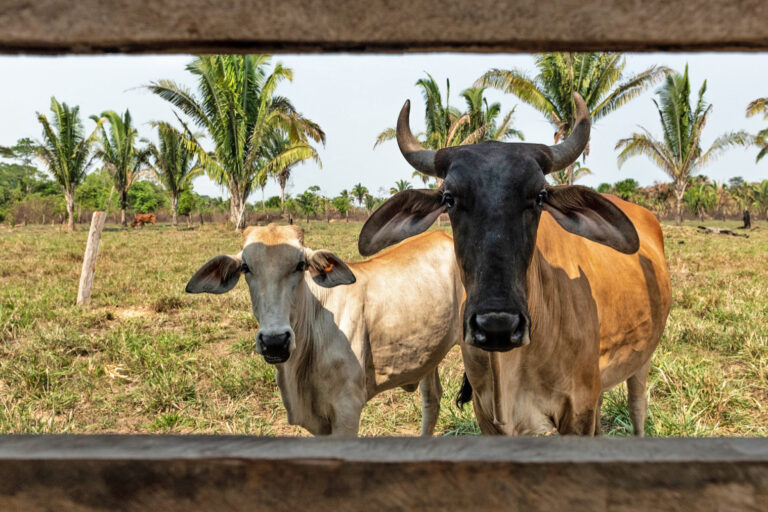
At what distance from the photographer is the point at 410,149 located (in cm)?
245

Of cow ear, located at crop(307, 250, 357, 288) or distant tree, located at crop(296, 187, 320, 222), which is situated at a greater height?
distant tree, located at crop(296, 187, 320, 222)

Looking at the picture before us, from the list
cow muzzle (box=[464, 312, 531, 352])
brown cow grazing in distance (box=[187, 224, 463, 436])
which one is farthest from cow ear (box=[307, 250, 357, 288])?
cow muzzle (box=[464, 312, 531, 352])

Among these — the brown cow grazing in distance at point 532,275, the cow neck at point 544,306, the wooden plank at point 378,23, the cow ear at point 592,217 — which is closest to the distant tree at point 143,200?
the brown cow grazing in distance at point 532,275

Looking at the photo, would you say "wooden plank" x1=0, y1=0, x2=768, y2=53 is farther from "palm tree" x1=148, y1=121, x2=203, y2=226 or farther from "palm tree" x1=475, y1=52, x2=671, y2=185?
"palm tree" x1=148, y1=121, x2=203, y2=226

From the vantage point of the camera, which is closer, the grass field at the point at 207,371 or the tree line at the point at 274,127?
the grass field at the point at 207,371

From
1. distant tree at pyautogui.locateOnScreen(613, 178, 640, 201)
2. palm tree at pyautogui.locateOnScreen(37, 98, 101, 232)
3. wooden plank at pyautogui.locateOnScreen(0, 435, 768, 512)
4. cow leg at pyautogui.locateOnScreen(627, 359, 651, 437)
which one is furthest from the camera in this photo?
distant tree at pyautogui.locateOnScreen(613, 178, 640, 201)

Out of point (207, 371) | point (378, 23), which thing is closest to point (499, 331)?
point (378, 23)

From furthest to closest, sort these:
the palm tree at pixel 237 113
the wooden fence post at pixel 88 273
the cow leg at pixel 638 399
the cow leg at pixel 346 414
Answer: the palm tree at pixel 237 113 < the wooden fence post at pixel 88 273 < the cow leg at pixel 638 399 < the cow leg at pixel 346 414

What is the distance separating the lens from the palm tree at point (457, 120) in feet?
77.9

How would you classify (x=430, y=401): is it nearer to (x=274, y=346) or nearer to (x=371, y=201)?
(x=274, y=346)

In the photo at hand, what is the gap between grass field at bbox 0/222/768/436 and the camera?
387 cm

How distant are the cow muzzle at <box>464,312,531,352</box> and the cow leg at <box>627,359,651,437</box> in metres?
2.52

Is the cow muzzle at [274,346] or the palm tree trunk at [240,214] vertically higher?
the palm tree trunk at [240,214]

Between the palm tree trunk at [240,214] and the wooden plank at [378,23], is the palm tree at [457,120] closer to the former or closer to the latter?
the palm tree trunk at [240,214]
